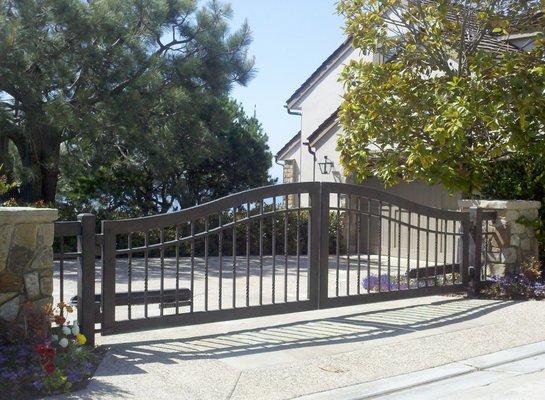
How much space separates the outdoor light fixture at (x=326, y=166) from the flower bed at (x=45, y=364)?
43.4 ft

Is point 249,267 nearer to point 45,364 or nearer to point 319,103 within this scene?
point 45,364

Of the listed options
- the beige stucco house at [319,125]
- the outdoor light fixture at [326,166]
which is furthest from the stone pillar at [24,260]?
the outdoor light fixture at [326,166]

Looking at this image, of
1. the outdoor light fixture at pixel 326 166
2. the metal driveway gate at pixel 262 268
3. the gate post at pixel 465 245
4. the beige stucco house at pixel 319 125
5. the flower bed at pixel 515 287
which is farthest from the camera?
the beige stucco house at pixel 319 125

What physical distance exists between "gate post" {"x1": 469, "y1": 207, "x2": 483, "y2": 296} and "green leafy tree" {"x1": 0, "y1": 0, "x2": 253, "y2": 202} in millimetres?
7837

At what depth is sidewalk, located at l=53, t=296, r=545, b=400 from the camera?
19.6ft

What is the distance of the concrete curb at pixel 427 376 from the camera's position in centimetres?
592

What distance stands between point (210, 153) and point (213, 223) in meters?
2.08

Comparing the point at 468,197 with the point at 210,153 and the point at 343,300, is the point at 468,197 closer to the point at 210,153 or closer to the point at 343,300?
the point at 343,300

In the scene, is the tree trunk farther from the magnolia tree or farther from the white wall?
the white wall

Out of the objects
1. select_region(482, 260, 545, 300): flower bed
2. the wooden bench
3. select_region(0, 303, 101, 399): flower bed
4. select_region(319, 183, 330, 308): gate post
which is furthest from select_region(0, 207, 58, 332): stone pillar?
select_region(482, 260, 545, 300): flower bed

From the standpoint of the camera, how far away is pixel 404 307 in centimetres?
987

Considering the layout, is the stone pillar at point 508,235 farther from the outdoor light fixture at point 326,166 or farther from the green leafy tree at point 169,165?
the outdoor light fixture at point 326,166

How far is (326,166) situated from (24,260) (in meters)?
13.7

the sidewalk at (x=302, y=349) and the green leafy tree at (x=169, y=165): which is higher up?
the green leafy tree at (x=169, y=165)
